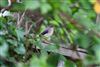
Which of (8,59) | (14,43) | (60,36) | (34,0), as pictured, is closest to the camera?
(34,0)

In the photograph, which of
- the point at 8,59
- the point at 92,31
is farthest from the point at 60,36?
the point at 92,31

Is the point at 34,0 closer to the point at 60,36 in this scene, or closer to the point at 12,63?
the point at 12,63

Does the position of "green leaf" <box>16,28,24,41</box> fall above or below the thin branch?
below

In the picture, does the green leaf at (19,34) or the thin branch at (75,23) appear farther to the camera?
the green leaf at (19,34)

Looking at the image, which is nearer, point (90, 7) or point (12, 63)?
point (90, 7)

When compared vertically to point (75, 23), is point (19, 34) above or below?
below

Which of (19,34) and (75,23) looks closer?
(75,23)

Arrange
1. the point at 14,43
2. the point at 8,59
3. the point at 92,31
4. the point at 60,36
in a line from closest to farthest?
the point at 92,31 → the point at 8,59 → the point at 60,36 → the point at 14,43

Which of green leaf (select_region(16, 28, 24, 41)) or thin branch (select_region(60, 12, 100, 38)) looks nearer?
thin branch (select_region(60, 12, 100, 38))

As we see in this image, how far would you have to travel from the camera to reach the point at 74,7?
1.00 meters

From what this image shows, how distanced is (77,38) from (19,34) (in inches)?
22.8

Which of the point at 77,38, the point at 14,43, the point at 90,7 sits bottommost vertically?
the point at 14,43

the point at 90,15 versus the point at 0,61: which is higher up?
the point at 90,15

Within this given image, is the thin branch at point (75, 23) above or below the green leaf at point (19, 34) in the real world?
above
